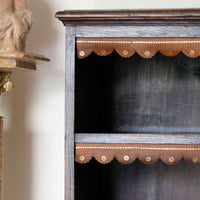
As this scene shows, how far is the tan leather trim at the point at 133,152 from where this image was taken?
58.2 inches

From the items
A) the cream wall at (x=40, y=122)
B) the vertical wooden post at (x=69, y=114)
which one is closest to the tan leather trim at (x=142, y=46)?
the vertical wooden post at (x=69, y=114)

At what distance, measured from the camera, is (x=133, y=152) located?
1487mm

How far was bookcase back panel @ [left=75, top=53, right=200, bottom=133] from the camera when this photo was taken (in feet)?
6.19

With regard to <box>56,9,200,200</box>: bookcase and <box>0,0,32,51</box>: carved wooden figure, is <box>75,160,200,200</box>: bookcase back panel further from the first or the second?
<box>0,0,32,51</box>: carved wooden figure

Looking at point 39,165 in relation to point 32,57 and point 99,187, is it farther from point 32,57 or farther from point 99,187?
point 32,57

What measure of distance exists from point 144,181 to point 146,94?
359mm

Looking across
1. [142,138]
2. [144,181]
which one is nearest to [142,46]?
[142,138]

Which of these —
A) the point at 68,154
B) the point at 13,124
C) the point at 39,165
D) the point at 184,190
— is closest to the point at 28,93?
the point at 13,124

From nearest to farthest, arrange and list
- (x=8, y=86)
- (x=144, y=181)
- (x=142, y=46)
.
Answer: (x=142, y=46)
(x=8, y=86)
(x=144, y=181)

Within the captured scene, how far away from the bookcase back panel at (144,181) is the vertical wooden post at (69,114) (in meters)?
0.39

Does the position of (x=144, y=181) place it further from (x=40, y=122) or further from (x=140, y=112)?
(x=40, y=122)

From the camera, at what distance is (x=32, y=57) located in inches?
62.3

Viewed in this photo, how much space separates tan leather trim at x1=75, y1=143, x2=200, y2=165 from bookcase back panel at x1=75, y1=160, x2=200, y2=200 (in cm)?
39

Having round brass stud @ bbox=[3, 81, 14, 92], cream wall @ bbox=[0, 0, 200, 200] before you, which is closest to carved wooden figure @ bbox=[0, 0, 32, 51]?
round brass stud @ bbox=[3, 81, 14, 92]
